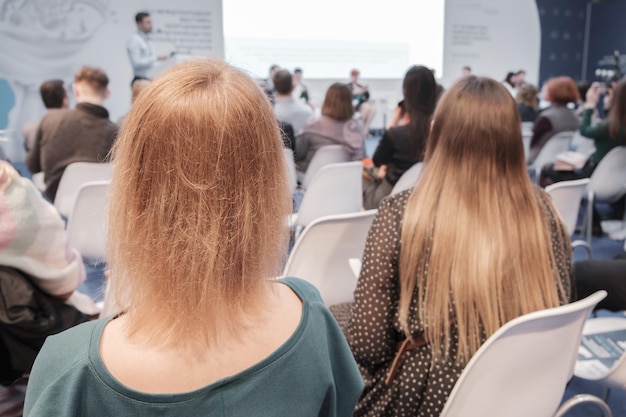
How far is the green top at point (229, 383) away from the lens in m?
0.67

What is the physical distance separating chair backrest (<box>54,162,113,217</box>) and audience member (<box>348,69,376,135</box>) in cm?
687

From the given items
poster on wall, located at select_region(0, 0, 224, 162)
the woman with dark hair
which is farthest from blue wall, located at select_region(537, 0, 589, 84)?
the woman with dark hair

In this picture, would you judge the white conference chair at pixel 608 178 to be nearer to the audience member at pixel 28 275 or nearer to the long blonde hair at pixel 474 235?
the long blonde hair at pixel 474 235

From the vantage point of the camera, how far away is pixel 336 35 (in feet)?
30.7

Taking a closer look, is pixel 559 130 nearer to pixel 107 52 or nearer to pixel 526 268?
pixel 526 268

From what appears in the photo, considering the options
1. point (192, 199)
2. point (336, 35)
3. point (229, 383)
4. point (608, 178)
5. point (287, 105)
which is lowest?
point (608, 178)

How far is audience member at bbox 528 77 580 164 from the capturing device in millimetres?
4844

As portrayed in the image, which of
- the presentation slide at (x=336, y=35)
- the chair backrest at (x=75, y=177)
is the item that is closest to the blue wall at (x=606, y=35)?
the presentation slide at (x=336, y=35)

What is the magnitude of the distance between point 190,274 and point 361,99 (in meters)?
9.33

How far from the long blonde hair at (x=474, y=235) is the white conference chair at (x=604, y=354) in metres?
0.38

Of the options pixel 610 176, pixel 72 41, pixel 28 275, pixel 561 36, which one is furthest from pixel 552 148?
pixel 561 36

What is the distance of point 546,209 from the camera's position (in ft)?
4.50

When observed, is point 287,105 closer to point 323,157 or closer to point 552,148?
point 323,157

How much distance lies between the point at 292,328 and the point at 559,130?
4795 mm
